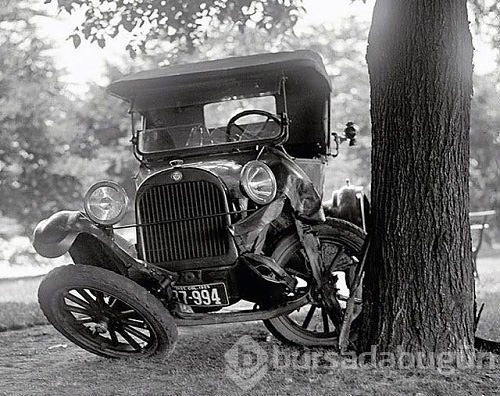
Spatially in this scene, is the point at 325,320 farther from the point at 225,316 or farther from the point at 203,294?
the point at 203,294

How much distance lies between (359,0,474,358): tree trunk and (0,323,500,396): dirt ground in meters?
0.37

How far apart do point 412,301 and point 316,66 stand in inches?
95.0

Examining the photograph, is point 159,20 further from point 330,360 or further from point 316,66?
point 330,360

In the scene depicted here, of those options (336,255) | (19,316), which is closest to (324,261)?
(336,255)

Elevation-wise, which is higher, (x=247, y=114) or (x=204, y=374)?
(x=247, y=114)

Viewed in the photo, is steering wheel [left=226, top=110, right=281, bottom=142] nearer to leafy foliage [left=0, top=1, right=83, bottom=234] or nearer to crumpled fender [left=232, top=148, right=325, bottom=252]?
crumpled fender [left=232, top=148, right=325, bottom=252]

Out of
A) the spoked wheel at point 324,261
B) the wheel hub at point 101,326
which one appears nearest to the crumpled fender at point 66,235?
the wheel hub at point 101,326

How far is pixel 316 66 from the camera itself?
6.84 metres

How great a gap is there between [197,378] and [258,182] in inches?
58.1

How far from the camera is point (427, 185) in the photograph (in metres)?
5.42

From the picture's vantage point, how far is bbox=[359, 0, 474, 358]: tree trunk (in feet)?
17.7

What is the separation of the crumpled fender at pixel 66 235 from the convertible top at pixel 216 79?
1.61m

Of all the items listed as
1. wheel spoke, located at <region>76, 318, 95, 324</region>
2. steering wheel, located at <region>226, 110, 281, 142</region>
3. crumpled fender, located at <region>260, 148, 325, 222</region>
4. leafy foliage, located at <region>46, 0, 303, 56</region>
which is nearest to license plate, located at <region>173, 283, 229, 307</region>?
wheel spoke, located at <region>76, 318, 95, 324</region>

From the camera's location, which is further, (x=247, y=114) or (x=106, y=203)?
(x=247, y=114)
